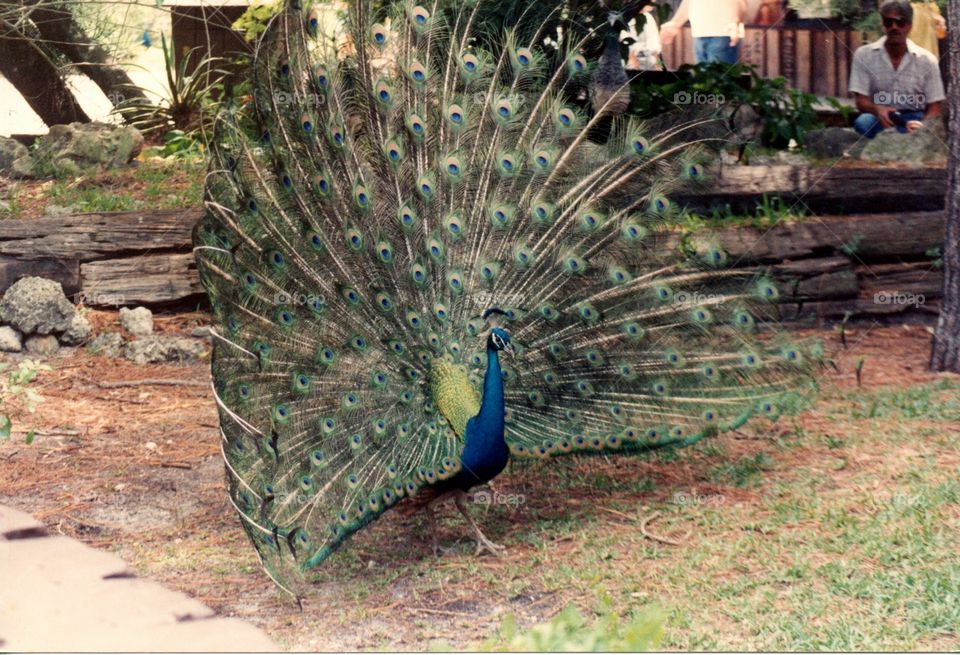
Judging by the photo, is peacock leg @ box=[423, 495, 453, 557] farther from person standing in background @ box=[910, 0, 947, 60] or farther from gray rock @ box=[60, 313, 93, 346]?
person standing in background @ box=[910, 0, 947, 60]

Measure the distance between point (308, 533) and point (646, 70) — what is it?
610 cm

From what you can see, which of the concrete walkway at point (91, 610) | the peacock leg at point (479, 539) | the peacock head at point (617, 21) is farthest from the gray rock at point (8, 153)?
the peacock leg at point (479, 539)

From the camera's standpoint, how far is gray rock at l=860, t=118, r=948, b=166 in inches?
358

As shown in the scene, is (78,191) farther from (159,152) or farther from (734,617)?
(734,617)

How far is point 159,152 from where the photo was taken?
409 inches

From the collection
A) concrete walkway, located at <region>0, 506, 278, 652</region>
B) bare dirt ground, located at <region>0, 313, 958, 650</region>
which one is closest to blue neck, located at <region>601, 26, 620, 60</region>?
bare dirt ground, located at <region>0, 313, 958, 650</region>

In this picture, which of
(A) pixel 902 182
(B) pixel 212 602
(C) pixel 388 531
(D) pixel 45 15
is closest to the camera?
(B) pixel 212 602

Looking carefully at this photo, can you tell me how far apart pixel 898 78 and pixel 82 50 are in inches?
284

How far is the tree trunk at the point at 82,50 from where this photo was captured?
10086 millimetres

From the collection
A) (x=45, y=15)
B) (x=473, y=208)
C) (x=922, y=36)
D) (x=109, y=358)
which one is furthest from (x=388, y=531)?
(x=45, y=15)

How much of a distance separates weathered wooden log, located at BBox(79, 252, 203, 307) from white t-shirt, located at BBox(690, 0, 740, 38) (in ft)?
14.9

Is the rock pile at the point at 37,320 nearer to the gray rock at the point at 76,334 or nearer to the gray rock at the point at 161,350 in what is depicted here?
the gray rock at the point at 76,334

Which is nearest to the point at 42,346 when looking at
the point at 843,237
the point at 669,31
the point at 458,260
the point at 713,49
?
the point at 458,260

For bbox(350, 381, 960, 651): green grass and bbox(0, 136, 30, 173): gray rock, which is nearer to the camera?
bbox(350, 381, 960, 651): green grass
